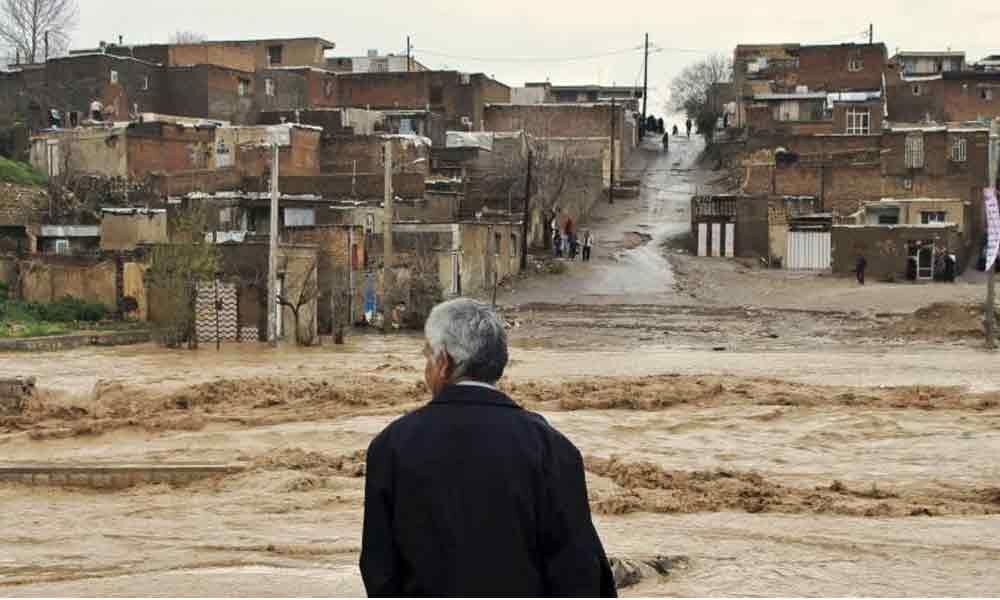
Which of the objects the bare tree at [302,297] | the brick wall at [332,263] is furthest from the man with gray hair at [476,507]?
the brick wall at [332,263]

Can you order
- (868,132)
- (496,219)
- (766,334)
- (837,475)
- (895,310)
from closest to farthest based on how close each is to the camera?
(837,475)
(766,334)
(895,310)
(496,219)
(868,132)

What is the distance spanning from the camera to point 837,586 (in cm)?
1100

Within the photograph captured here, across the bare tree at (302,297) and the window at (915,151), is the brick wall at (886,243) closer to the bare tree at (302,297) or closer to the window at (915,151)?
the window at (915,151)

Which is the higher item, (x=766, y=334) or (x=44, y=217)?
(x=44, y=217)

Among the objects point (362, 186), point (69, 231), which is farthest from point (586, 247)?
point (69, 231)

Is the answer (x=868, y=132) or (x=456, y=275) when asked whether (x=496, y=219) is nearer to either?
(x=456, y=275)

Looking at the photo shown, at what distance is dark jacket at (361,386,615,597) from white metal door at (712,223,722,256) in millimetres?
50663

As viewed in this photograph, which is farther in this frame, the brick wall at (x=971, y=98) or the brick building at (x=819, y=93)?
the brick wall at (x=971, y=98)

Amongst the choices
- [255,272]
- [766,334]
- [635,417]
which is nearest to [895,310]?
[766,334]

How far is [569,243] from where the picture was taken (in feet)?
173

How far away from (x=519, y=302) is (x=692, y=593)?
3285 centimetres

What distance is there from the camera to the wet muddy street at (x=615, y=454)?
11.7m

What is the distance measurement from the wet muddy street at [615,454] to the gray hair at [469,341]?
5.55 metres

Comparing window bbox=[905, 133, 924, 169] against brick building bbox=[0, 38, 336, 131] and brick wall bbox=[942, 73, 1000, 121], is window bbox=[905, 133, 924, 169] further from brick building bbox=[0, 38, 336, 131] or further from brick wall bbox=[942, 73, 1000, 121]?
brick building bbox=[0, 38, 336, 131]
